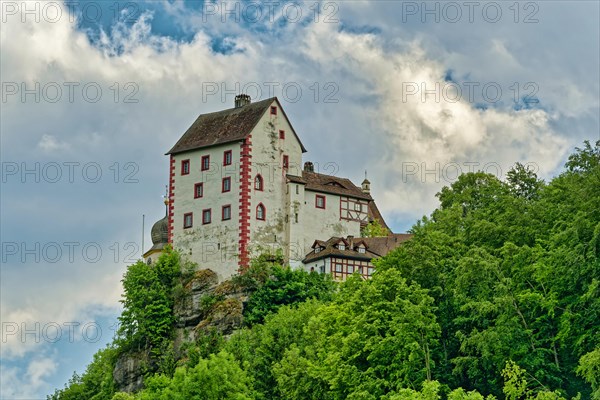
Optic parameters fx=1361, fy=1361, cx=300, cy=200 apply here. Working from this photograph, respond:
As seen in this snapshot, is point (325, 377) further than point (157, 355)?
No

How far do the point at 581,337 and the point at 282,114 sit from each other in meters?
44.1

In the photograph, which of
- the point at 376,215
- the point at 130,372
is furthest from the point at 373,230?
the point at 130,372

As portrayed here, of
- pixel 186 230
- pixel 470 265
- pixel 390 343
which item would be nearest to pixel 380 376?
pixel 390 343

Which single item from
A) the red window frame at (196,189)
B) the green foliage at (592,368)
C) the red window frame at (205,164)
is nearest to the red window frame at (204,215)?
the red window frame at (196,189)

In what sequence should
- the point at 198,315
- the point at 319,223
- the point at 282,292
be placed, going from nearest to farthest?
the point at 282,292, the point at 198,315, the point at 319,223

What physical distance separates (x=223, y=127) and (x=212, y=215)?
739cm

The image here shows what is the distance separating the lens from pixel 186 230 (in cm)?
10225

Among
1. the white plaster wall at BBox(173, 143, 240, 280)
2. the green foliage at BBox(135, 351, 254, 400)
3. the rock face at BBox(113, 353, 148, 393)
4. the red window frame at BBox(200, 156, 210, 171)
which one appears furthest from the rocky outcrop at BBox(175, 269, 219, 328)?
the green foliage at BBox(135, 351, 254, 400)

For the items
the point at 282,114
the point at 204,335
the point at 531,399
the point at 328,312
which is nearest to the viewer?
the point at 531,399

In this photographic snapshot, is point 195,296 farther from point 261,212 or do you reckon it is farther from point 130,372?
point 261,212

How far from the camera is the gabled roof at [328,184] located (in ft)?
340

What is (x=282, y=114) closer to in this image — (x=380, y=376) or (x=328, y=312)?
(x=328, y=312)

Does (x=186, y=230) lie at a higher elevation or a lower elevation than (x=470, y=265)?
higher

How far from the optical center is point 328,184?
10612cm
